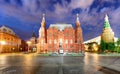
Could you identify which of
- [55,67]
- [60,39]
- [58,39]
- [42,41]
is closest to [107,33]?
[60,39]

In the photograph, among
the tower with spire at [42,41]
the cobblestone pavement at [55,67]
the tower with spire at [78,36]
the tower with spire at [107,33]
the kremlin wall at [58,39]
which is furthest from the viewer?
the tower with spire at [107,33]

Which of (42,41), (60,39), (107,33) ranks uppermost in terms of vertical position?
(107,33)

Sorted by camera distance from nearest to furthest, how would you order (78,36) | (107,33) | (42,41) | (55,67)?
(55,67)
(42,41)
(78,36)
(107,33)

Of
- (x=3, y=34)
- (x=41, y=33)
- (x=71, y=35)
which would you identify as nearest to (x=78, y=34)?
(x=71, y=35)

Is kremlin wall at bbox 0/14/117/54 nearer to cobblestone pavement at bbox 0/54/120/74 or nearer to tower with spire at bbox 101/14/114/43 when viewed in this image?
tower with spire at bbox 101/14/114/43

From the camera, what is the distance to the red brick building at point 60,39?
10550 cm

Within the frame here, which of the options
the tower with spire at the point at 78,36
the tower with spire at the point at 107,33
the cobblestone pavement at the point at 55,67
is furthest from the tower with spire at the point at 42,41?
the cobblestone pavement at the point at 55,67

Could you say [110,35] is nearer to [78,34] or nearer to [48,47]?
[78,34]

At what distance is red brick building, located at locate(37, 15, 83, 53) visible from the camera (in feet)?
346

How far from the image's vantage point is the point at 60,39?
4259 inches

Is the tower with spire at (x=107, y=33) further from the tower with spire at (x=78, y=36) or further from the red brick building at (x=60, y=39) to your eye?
the tower with spire at (x=78, y=36)

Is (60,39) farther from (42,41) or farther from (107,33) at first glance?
(107,33)

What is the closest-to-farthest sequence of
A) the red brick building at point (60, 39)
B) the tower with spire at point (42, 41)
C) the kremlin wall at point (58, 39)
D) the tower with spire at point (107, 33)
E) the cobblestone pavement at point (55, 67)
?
the cobblestone pavement at point (55, 67) < the tower with spire at point (42, 41) < the kremlin wall at point (58, 39) < the red brick building at point (60, 39) < the tower with spire at point (107, 33)

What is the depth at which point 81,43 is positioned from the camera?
10606cm
